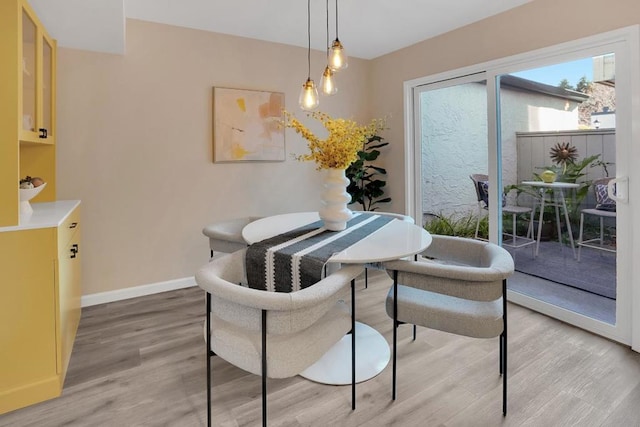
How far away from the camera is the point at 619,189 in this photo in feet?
7.92

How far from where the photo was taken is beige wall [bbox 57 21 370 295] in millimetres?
2992

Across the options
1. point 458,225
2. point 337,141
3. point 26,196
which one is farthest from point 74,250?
point 458,225

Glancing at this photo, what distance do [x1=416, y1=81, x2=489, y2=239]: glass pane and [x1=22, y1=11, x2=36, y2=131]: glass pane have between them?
11.1 ft

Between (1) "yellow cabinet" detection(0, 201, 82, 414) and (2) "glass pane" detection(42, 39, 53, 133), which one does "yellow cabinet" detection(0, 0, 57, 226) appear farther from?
(1) "yellow cabinet" detection(0, 201, 82, 414)

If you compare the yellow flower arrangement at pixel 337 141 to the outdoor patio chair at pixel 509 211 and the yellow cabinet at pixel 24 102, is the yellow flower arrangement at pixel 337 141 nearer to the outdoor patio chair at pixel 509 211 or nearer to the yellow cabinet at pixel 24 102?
the yellow cabinet at pixel 24 102

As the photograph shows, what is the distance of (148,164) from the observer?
10.6 ft

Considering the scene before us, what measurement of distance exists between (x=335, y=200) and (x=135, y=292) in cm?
221

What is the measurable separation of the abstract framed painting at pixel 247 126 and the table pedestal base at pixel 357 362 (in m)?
2.10

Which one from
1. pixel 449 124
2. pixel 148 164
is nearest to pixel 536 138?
pixel 449 124

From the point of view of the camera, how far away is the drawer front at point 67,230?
197 centimetres

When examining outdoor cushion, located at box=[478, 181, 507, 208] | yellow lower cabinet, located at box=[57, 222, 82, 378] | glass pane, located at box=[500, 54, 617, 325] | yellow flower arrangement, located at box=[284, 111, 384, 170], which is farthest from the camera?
outdoor cushion, located at box=[478, 181, 507, 208]

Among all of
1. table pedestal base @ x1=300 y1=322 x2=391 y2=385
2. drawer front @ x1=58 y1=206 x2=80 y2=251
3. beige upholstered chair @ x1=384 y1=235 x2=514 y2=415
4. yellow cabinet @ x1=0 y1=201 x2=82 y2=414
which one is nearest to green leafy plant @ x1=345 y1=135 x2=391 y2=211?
table pedestal base @ x1=300 y1=322 x2=391 y2=385

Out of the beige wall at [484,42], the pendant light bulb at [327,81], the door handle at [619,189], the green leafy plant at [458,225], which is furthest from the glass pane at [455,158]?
the pendant light bulb at [327,81]

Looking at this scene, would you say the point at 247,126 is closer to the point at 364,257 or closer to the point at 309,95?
the point at 309,95
